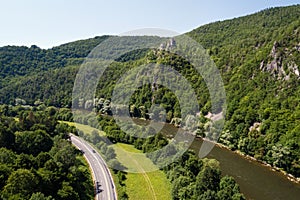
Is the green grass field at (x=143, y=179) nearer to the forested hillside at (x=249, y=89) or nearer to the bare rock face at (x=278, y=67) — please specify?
the forested hillside at (x=249, y=89)

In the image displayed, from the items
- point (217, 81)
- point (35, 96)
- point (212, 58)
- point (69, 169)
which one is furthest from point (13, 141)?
point (35, 96)

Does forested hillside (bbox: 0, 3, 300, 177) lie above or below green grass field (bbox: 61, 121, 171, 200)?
above

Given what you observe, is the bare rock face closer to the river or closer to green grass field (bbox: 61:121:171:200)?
the river

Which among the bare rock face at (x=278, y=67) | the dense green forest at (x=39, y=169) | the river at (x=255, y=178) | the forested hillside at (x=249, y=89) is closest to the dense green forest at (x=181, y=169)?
the river at (x=255, y=178)

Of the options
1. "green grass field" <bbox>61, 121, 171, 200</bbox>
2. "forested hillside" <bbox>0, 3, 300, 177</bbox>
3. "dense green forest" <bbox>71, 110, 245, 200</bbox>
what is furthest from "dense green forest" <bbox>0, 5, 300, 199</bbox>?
"green grass field" <bbox>61, 121, 171, 200</bbox>

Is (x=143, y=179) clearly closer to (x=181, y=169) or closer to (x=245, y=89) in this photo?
(x=181, y=169)

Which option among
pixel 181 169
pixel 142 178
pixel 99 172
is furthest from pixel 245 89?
pixel 99 172

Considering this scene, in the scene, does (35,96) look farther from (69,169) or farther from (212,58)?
(69,169)
